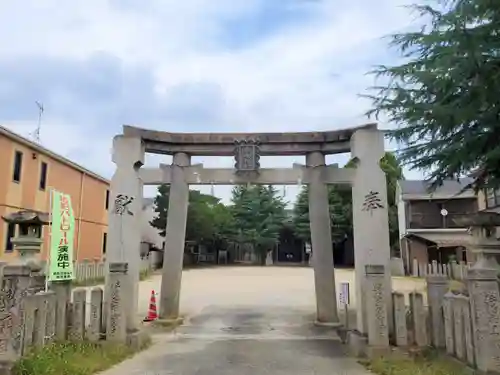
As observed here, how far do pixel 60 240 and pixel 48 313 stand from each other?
1548mm

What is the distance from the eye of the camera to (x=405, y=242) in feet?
107

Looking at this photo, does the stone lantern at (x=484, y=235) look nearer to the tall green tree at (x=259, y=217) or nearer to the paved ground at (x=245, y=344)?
the paved ground at (x=245, y=344)

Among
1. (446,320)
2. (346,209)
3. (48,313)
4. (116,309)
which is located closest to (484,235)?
(446,320)

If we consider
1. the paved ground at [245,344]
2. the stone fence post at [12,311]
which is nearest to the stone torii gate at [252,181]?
the paved ground at [245,344]

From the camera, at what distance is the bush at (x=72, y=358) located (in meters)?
6.16

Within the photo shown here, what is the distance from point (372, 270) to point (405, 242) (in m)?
26.1

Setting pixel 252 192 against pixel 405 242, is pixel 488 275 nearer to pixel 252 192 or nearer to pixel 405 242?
pixel 405 242

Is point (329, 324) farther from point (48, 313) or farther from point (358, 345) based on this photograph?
point (48, 313)

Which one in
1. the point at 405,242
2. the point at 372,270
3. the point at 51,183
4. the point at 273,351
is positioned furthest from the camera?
the point at 405,242

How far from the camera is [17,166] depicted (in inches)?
774

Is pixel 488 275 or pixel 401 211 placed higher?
pixel 401 211

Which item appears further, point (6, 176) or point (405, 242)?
point (405, 242)

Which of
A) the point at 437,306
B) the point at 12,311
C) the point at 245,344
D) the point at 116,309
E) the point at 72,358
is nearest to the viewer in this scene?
the point at 12,311

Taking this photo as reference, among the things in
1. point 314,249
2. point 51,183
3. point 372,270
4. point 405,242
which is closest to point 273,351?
point 372,270
